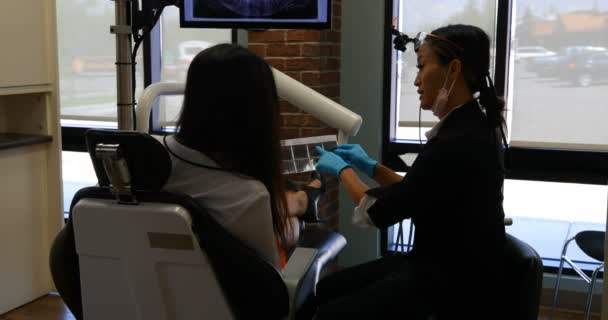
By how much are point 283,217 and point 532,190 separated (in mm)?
2202

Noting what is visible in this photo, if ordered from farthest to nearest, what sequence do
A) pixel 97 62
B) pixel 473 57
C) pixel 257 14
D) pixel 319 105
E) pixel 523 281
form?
pixel 97 62 → pixel 257 14 → pixel 319 105 → pixel 473 57 → pixel 523 281

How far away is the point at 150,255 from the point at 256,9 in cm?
126

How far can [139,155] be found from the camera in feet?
4.69

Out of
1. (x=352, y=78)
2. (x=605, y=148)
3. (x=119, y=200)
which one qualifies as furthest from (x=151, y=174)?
(x=605, y=148)

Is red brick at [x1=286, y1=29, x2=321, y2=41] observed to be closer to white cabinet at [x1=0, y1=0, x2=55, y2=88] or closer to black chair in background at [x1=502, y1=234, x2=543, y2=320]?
white cabinet at [x1=0, y1=0, x2=55, y2=88]

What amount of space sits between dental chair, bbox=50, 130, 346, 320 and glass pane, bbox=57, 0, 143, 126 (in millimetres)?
2762

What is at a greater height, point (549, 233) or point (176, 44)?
point (176, 44)

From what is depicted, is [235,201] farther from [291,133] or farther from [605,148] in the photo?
[605,148]

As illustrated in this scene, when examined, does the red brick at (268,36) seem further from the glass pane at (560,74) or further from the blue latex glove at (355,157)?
the blue latex glove at (355,157)

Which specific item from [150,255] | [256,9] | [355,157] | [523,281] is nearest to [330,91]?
[256,9]

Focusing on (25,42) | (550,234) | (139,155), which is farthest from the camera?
(550,234)

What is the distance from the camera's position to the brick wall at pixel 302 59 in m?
3.28

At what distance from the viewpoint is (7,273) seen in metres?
3.22

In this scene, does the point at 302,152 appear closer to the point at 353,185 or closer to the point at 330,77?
the point at 353,185
